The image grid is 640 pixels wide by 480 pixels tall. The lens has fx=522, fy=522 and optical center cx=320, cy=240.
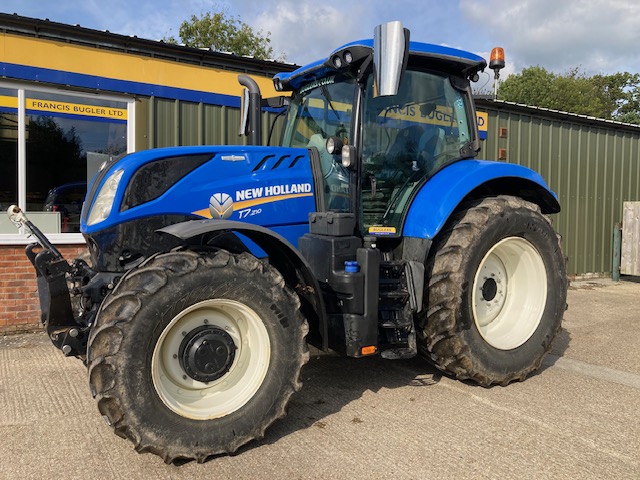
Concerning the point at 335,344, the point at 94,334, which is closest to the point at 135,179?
the point at 94,334

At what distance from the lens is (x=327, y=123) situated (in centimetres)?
398

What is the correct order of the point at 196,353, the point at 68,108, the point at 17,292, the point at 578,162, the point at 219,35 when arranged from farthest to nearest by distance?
the point at 219,35 < the point at 578,162 < the point at 68,108 < the point at 17,292 < the point at 196,353

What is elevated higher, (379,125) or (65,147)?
Result: (65,147)

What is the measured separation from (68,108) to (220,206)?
13.0ft

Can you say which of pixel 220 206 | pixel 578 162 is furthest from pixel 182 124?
pixel 578 162

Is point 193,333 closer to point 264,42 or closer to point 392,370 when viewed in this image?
point 392,370

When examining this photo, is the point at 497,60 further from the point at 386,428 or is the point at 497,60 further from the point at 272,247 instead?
the point at 386,428

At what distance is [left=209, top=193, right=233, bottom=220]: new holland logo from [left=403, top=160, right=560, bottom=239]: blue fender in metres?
1.34

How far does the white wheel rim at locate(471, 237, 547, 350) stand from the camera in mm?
4211

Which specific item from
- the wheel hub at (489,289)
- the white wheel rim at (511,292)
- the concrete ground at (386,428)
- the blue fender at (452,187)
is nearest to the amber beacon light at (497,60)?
the blue fender at (452,187)

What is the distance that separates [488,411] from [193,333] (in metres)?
2.07

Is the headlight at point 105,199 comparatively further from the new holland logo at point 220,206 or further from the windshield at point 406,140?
the windshield at point 406,140

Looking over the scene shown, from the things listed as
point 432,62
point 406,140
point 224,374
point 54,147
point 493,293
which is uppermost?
point 432,62

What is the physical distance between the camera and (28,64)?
5.79 metres
